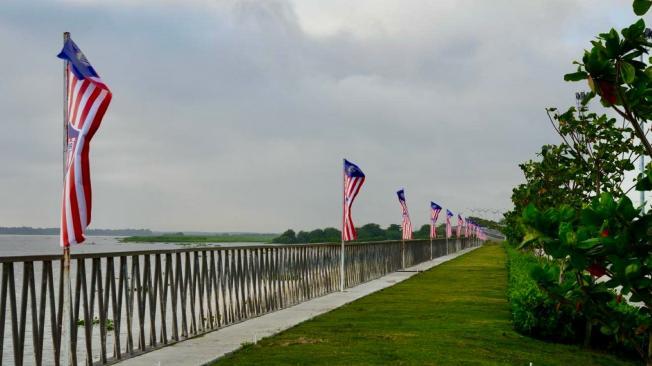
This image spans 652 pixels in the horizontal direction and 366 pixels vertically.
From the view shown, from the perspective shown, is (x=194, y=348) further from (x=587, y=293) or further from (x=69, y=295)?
(x=587, y=293)

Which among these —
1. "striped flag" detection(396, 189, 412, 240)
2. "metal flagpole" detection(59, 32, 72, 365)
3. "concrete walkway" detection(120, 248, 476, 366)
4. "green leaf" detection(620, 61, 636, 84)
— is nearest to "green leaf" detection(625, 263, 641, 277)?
"green leaf" detection(620, 61, 636, 84)

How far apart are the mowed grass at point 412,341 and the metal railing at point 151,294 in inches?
53.4

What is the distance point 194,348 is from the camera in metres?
10.9

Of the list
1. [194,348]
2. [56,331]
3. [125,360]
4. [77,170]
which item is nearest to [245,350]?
[194,348]

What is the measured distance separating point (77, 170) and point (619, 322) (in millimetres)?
5748

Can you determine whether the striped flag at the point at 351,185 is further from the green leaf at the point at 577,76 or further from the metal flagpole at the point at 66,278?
the green leaf at the point at 577,76

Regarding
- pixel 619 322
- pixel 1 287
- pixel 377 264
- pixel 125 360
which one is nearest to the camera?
pixel 619 322

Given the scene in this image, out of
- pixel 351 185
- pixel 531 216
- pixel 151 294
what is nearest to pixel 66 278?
pixel 151 294

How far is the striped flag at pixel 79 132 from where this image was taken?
8367 millimetres

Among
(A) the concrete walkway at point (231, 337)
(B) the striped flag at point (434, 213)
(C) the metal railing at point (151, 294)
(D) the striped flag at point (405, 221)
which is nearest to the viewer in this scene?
(C) the metal railing at point (151, 294)

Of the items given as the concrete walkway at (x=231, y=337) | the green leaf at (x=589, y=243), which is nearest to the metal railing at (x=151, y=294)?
the concrete walkway at (x=231, y=337)

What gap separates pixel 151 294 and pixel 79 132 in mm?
3230

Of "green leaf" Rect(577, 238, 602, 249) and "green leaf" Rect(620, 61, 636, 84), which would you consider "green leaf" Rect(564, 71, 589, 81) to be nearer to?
"green leaf" Rect(620, 61, 636, 84)

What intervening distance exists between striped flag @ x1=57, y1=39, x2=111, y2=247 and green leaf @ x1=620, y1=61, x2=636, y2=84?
6021mm
